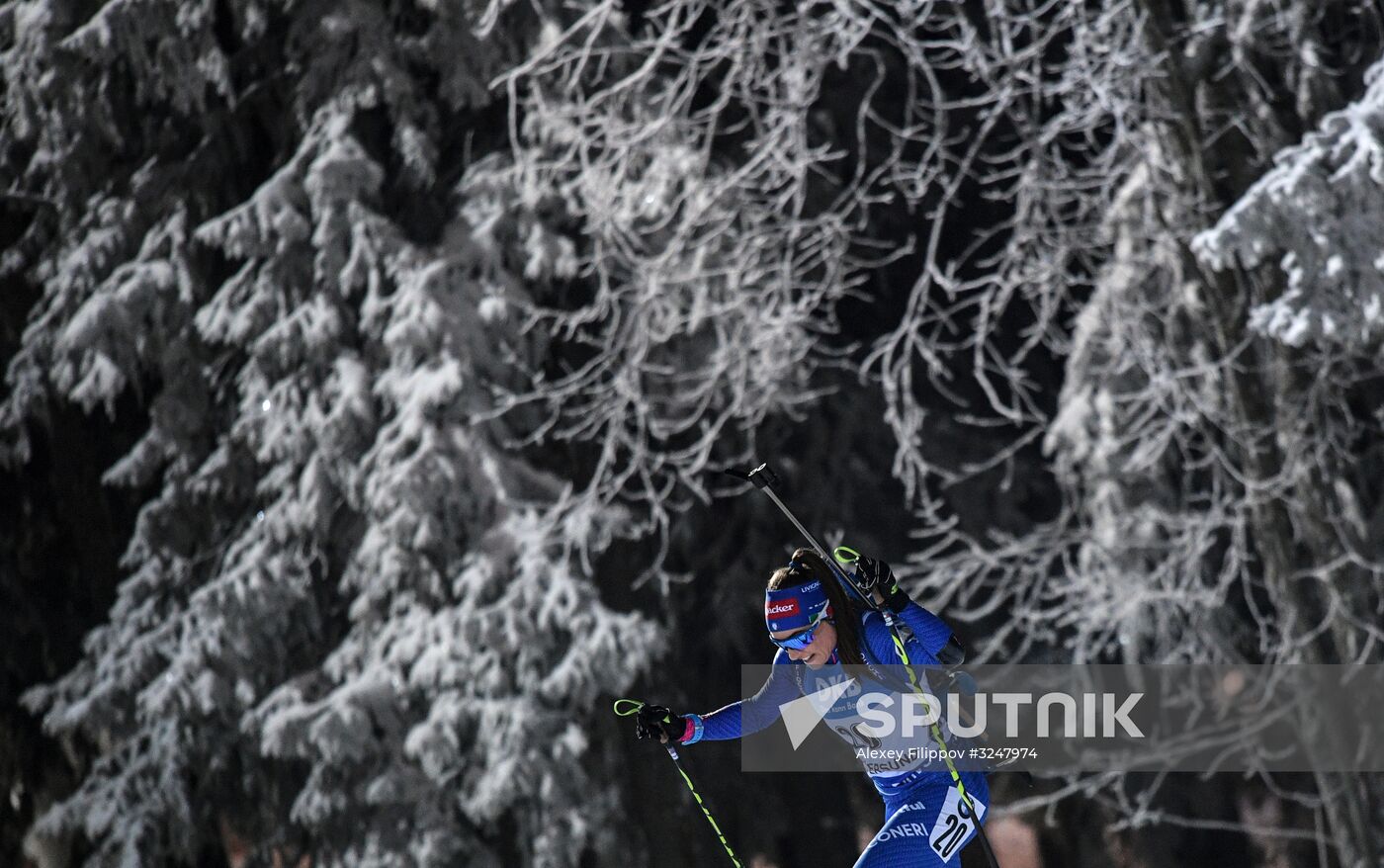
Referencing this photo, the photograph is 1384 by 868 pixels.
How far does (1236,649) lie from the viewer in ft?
40.0

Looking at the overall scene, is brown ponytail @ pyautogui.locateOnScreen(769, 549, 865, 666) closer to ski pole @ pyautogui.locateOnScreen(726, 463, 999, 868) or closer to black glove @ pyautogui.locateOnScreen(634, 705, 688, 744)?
ski pole @ pyautogui.locateOnScreen(726, 463, 999, 868)

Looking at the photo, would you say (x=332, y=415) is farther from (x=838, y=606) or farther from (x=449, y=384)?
(x=838, y=606)

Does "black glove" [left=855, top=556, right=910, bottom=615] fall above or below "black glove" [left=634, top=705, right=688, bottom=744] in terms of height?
above

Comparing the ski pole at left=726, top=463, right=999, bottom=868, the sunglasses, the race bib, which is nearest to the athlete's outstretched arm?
the sunglasses

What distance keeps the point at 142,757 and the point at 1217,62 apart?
29.3 ft

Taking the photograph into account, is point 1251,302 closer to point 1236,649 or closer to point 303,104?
point 1236,649

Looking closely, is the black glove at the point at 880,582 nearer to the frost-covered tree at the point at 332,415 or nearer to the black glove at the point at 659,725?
the black glove at the point at 659,725

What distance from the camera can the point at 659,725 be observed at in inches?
190

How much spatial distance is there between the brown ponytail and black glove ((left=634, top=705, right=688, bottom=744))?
1.68 ft

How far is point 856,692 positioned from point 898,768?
0.28m

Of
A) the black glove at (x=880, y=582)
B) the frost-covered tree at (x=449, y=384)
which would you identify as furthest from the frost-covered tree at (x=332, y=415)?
the black glove at (x=880, y=582)

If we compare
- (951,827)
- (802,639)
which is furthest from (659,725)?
(951,827)

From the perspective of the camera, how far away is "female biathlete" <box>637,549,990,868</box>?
466 cm

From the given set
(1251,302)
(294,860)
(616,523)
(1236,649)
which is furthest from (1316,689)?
(294,860)
